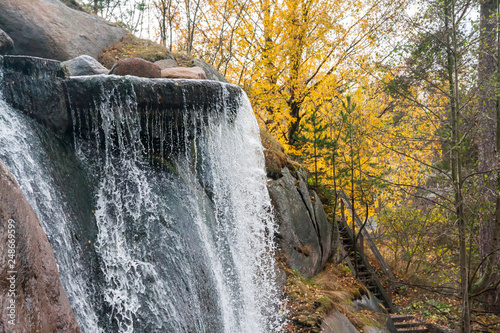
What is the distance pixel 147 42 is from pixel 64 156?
526 cm

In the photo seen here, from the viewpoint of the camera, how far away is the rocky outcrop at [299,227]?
6980 mm

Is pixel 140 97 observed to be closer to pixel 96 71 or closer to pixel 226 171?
pixel 96 71

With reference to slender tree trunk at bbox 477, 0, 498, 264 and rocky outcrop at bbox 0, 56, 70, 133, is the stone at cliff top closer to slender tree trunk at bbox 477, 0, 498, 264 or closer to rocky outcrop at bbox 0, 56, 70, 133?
rocky outcrop at bbox 0, 56, 70, 133

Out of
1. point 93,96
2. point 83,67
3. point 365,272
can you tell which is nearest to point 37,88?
point 93,96

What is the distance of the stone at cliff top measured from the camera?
19.4 feet

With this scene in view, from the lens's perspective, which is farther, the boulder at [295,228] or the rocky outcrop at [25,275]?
the boulder at [295,228]

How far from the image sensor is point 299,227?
24.5ft

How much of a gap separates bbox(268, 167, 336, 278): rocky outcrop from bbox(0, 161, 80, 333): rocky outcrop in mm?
4875

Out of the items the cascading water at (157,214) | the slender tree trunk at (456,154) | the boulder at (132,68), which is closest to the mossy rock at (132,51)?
the boulder at (132,68)

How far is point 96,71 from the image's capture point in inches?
205

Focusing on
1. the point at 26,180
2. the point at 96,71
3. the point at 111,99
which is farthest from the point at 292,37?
the point at 26,180

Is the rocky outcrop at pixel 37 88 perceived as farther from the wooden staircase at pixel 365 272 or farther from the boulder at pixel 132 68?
the wooden staircase at pixel 365 272

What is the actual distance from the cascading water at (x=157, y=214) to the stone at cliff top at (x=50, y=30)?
9.37 feet

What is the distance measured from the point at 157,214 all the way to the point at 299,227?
12.5 feet
